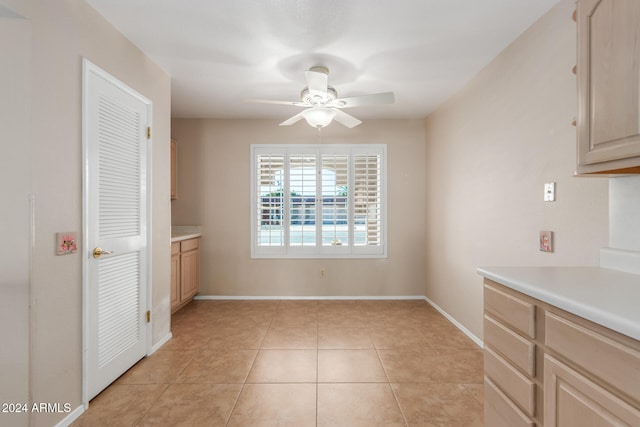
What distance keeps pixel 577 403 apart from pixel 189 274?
12.9ft

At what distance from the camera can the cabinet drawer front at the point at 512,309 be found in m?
1.25

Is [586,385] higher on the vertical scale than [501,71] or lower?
lower

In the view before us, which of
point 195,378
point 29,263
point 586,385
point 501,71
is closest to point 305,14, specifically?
point 501,71

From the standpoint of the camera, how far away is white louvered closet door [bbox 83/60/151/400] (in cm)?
198

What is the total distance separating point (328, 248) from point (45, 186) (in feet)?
10.6

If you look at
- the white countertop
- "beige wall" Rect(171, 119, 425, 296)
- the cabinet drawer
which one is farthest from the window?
the white countertop

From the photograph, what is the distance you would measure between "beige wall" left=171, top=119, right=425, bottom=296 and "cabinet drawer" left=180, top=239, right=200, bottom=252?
178mm

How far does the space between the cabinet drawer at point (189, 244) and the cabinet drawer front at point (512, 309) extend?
11.2 feet

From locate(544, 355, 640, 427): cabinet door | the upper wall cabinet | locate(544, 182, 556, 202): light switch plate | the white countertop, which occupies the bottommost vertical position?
locate(544, 355, 640, 427): cabinet door

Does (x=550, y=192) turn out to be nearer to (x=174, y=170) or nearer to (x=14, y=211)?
(x=14, y=211)

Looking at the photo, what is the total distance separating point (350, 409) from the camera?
1.95 metres

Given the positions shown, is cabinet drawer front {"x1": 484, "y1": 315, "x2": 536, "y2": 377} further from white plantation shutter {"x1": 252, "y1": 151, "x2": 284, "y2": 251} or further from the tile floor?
white plantation shutter {"x1": 252, "y1": 151, "x2": 284, "y2": 251}

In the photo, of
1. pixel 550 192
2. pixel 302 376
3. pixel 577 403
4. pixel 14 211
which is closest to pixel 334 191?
pixel 302 376

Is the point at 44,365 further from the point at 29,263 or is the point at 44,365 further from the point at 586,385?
the point at 586,385
